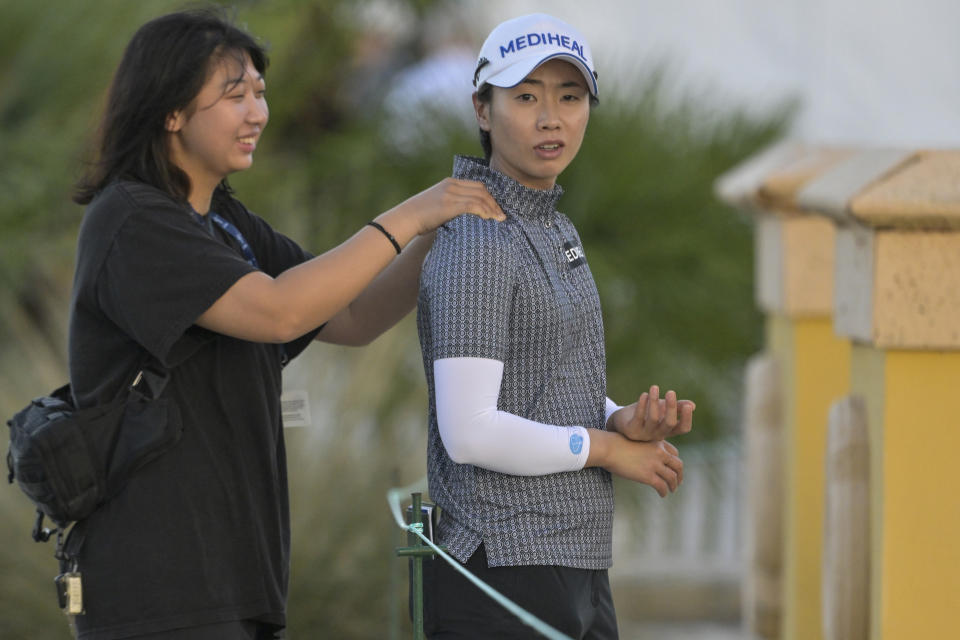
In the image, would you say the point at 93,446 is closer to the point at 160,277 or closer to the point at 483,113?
the point at 160,277

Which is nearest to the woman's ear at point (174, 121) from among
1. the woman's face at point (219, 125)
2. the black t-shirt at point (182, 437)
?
the woman's face at point (219, 125)

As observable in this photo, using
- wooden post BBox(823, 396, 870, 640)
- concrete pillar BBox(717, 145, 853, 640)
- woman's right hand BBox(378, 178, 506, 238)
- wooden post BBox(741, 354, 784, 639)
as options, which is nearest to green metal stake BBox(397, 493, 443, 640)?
woman's right hand BBox(378, 178, 506, 238)

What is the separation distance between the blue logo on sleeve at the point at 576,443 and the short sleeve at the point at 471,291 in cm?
17

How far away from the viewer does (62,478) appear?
2.49 m

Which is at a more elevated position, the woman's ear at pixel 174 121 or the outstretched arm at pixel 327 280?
the woman's ear at pixel 174 121

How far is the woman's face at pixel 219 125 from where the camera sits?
266 centimetres

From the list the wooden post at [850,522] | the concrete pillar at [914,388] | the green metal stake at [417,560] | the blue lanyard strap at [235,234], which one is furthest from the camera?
the wooden post at [850,522]

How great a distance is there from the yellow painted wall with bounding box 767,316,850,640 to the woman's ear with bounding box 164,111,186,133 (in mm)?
2732

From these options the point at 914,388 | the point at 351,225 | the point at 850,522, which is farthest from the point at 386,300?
the point at 351,225

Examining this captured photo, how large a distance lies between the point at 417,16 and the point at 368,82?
3.19 ft

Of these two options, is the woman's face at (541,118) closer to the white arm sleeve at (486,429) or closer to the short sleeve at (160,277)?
the white arm sleeve at (486,429)

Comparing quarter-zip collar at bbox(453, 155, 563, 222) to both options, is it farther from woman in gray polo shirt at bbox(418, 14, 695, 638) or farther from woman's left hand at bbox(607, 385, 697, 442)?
woman's left hand at bbox(607, 385, 697, 442)

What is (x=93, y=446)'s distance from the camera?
2492 mm

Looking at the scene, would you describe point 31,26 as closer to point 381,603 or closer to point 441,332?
point 381,603
